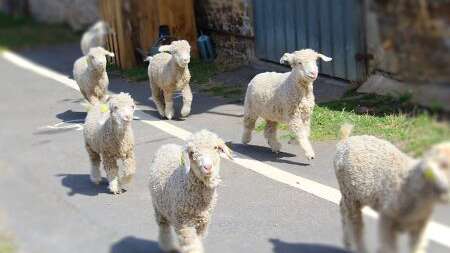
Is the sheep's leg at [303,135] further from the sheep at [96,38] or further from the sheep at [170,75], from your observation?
the sheep at [96,38]

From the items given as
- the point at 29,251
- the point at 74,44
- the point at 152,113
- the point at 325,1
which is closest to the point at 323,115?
the point at 325,1

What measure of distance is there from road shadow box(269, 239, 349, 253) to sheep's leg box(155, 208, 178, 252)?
0.60 m

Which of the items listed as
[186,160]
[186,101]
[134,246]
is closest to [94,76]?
[186,101]

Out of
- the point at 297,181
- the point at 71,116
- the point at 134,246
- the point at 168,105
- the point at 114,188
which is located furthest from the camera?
the point at 71,116

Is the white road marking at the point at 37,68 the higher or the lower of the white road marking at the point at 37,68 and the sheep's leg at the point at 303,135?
the lower

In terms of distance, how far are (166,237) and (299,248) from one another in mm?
816

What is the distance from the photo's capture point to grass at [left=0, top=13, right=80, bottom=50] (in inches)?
582

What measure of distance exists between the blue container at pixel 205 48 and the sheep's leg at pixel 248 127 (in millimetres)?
4423

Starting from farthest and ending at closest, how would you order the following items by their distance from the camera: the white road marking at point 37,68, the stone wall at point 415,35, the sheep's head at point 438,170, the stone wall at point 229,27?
the white road marking at point 37,68 → the stone wall at point 229,27 → the sheep's head at point 438,170 → the stone wall at point 415,35

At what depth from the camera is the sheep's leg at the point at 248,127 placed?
6422 mm

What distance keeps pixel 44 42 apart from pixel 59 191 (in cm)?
973

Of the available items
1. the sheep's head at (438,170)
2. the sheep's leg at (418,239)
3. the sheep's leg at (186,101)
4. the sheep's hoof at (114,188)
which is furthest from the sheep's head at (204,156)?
the sheep's leg at (186,101)

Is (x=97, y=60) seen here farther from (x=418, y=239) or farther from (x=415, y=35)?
(x=415, y=35)

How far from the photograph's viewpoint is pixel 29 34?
15930 mm
